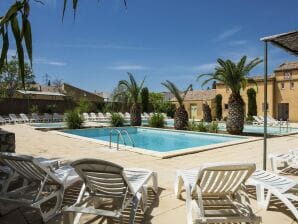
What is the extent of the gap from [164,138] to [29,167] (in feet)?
43.9

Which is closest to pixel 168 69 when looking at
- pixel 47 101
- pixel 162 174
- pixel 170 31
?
pixel 170 31

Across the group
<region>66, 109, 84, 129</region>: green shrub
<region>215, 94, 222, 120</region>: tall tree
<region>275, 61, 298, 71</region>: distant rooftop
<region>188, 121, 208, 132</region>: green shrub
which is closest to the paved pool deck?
<region>188, 121, 208, 132</region>: green shrub

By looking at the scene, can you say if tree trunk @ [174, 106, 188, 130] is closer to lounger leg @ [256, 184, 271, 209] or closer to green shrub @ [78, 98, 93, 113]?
green shrub @ [78, 98, 93, 113]

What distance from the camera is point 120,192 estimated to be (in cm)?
354

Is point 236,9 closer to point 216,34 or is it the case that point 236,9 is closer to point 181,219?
point 216,34

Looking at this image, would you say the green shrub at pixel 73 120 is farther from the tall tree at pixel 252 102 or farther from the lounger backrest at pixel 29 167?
the tall tree at pixel 252 102

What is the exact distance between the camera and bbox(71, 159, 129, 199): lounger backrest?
3203 mm

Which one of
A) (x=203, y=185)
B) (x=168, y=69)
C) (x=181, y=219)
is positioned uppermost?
(x=168, y=69)


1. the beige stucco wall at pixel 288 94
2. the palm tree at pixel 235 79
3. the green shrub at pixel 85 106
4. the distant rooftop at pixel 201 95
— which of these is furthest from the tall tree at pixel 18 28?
the distant rooftop at pixel 201 95

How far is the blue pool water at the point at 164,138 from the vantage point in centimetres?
1417

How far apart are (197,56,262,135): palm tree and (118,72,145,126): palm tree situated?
22.9 ft

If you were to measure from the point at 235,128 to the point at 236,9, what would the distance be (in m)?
6.62

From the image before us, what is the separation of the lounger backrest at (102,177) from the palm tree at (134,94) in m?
18.0

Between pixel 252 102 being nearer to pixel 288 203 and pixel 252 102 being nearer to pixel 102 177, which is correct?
pixel 288 203
